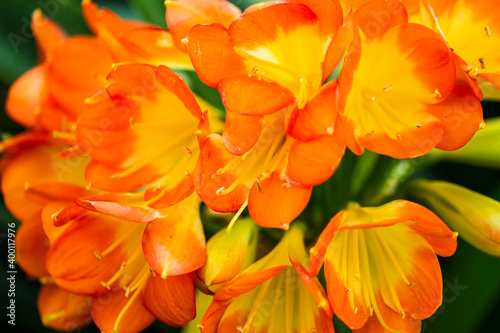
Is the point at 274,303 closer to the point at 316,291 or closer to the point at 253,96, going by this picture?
the point at 316,291

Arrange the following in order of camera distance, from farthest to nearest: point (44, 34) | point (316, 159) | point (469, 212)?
point (44, 34), point (469, 212), point (316, 159)

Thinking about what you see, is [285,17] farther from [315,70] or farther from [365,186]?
[365,186]

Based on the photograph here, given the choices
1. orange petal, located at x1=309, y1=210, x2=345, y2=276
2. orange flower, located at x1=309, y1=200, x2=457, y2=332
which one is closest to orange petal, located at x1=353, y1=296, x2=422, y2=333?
orange flower, located at x1=309, y1=200, x2=457, y2=332

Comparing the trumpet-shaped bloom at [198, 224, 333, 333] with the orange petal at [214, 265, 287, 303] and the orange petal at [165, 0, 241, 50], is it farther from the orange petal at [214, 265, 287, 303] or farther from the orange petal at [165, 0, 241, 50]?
the orange petal at [165, 0, 241, 50]

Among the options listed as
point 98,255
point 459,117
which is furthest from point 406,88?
point 98,255

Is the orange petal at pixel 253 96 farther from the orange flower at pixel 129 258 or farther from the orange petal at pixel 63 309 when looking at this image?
the orange petal at pixel 63 309

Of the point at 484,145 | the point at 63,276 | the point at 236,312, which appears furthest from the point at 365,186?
the point at 63,276
